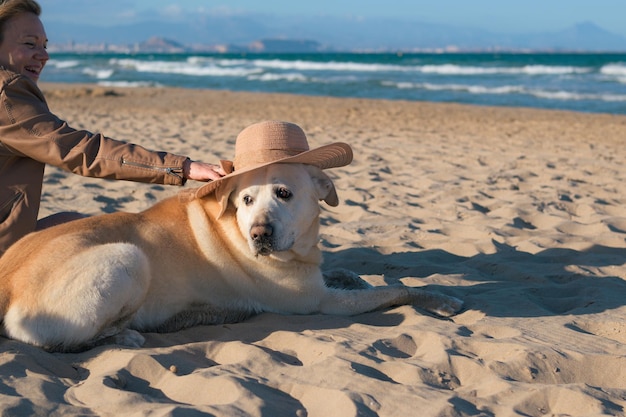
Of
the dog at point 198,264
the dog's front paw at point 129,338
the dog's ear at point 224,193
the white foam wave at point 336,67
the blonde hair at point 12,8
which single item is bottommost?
→ the dog's front paw at point 129,338

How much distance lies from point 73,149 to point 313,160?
120 cm

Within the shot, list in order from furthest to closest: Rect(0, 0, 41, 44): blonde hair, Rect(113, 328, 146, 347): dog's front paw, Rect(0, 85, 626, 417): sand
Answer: Rect(0, 0, 41, 44): blonde hair → Rect(113, 328, 146, 347): dog's front paw → Rect(0, 85, 626, 417): sand

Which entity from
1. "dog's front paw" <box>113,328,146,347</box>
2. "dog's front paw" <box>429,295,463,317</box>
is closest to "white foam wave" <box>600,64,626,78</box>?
"dog's front paw" <box>429,295,463,317</box>

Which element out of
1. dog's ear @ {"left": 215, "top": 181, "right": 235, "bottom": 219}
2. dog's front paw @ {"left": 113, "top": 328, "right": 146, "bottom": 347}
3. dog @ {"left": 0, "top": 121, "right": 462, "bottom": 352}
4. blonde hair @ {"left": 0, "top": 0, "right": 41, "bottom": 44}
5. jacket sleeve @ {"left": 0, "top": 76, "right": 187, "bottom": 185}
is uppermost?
blonde hair @ {"left": 0, "top": 0, "right": 41, "bottom": 44}

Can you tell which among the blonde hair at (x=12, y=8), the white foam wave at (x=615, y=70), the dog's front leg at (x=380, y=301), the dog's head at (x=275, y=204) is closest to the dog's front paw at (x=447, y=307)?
the dog's front leg at (x=380, y=301)

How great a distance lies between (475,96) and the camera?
2291cm

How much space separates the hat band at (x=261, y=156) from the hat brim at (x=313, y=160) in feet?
0.10

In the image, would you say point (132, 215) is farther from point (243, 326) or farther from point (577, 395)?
point (577, 395)

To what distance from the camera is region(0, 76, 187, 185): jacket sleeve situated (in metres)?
3.66

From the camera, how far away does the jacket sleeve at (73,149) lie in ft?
12.0

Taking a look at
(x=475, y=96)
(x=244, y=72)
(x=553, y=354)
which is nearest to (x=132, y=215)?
(x=553, y=354)

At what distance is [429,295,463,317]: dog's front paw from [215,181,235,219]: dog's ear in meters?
1.24

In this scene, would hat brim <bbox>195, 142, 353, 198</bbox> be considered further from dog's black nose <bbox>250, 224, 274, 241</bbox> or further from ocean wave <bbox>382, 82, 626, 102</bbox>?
ocean wave <bbox>382, 82, 626, 102</bbox>

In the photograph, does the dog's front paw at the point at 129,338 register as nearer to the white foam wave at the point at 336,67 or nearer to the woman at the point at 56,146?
the woman at the point at 56,146
